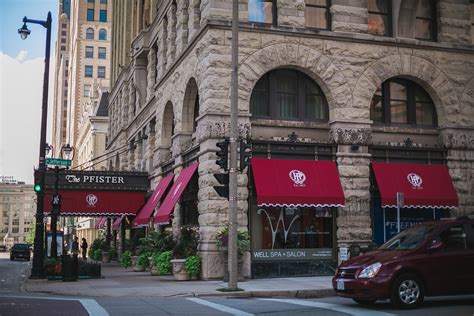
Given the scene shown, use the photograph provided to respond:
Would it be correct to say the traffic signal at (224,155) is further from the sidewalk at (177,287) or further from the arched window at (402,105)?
the arched window at (402,105)

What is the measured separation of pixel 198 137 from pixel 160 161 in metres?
8.17

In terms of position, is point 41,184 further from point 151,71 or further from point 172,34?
point 151,71

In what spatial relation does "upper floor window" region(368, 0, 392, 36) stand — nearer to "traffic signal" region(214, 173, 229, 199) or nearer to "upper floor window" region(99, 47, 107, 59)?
"traffic signal" region(214, 173, 229, 199)

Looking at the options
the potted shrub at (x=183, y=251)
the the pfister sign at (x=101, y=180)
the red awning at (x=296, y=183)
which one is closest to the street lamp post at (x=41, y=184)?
the potted shrub at (x=183, y=251)

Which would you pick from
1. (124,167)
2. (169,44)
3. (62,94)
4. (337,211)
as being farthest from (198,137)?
(62,94)

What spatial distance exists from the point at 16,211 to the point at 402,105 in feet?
557

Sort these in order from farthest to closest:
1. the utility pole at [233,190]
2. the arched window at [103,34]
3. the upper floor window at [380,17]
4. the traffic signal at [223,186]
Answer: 1. the arched window at [103,34]
2. the upper floor window at [380,17]
3. the traffic signal at [223,186]
4. the utility pole at [233,190]

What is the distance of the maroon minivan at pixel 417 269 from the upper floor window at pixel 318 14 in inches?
459

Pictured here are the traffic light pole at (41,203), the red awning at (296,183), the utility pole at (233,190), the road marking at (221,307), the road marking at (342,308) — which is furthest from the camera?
the traffic light pole at (41,203)

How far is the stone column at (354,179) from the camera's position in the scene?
21.8m

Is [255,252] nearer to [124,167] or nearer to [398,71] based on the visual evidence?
[398,71]

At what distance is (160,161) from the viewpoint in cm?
2992

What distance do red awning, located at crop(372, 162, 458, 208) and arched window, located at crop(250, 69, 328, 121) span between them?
3.02 m

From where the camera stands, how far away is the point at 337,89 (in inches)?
886
